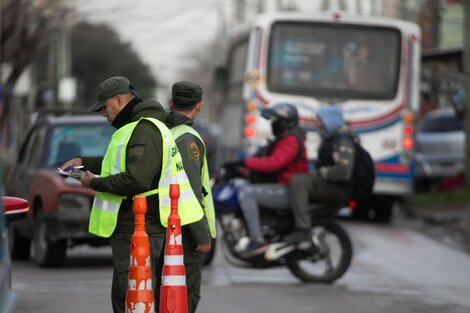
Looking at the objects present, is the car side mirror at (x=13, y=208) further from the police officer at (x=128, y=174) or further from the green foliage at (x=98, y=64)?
the green foliage at (x=98, y=64)

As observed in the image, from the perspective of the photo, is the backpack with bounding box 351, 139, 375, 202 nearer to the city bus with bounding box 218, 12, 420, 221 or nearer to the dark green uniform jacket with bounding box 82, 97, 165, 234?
the dark green uniform jacket with bounding box 82, 97, 165, 234

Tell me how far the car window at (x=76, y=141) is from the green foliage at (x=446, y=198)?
11.3 meters

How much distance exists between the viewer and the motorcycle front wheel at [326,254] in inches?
505

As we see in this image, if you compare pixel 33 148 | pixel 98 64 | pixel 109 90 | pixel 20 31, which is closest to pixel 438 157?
pixel 20 31

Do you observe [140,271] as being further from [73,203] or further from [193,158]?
[73,203]

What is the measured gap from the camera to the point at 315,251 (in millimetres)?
12828

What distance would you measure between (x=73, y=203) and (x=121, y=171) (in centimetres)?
616

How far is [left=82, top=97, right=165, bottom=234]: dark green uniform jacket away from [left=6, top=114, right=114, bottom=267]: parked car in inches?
230

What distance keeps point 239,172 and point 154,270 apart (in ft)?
17.8

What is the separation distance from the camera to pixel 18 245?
15406 millimetres

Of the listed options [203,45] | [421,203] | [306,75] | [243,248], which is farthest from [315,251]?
[203,45]

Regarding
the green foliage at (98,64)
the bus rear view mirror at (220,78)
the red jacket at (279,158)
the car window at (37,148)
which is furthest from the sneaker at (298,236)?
the green foliage at (98,64)

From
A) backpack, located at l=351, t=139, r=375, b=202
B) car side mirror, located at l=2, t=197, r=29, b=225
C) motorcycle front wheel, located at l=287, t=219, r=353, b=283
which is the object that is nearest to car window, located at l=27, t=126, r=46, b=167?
motorcycle front wheel, located at l=287, t=219, r=353, b=283

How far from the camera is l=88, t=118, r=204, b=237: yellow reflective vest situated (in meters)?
7.71
